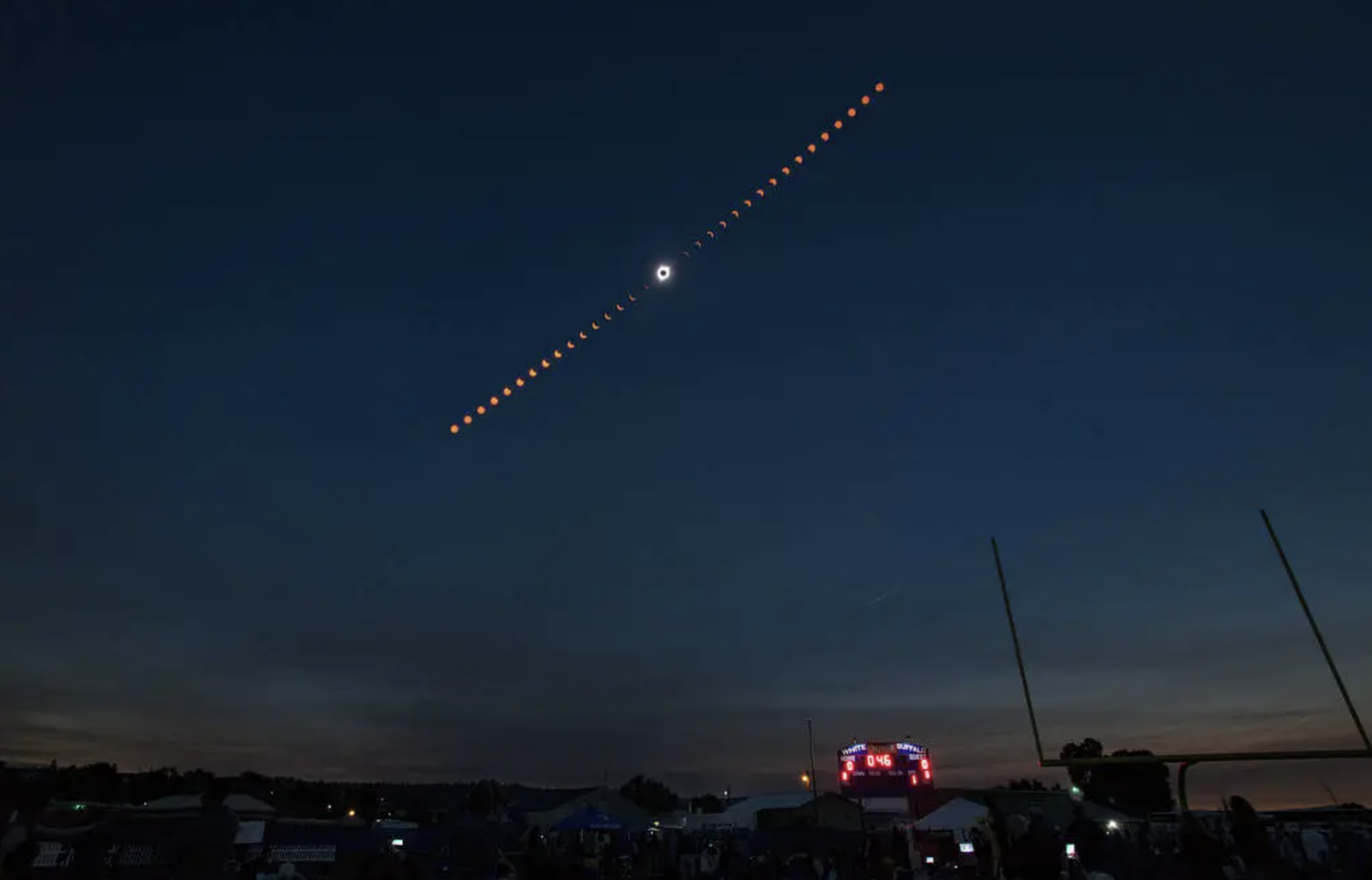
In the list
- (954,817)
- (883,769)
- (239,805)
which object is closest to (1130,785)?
(883,769)

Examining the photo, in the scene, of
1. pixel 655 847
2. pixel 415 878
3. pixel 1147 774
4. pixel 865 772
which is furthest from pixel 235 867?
pixel 1147 774

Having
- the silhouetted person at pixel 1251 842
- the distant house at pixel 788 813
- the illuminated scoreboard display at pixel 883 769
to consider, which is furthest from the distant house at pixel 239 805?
the illuminated scoreboard display at pixel 883 769

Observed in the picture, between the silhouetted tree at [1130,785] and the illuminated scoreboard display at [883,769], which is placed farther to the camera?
the silhouetted tree at [1130,785]

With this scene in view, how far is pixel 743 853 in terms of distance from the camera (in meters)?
30.1

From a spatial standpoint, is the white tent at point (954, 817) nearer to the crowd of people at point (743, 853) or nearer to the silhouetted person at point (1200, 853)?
the crowd of people at point (743, 853)

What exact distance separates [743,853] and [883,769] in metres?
33.7

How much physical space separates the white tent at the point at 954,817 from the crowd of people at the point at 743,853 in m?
0.73

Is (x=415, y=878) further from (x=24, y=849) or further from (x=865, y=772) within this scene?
(x=865, y=772)

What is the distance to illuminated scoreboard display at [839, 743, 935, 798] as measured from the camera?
195ft

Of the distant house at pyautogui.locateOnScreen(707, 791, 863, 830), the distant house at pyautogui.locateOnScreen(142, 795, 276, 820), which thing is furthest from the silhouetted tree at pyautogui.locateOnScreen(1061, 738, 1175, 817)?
the distant house at pyautogui.locateOnScreen(142, 795, 276, 820)

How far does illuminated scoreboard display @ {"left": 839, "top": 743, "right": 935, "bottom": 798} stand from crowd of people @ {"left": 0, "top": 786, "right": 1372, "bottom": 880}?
23474 mm

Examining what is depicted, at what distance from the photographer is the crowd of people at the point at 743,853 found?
8.18 m

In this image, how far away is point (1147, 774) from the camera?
92750 millimetres

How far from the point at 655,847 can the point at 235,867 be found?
60.2ft
